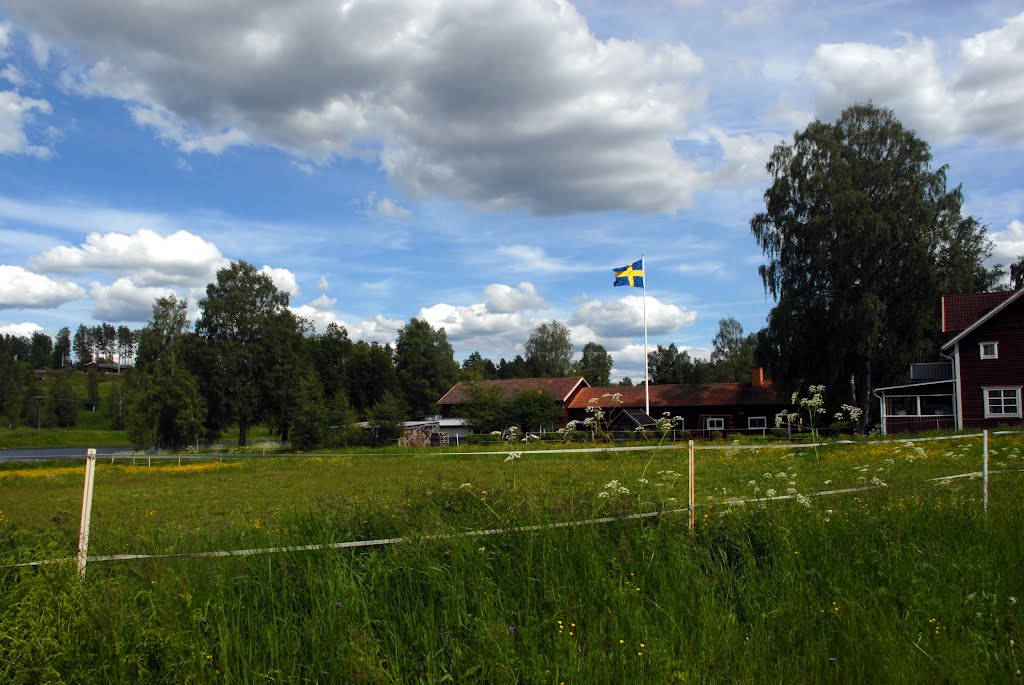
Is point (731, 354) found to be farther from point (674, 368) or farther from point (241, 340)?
point (241, 340)

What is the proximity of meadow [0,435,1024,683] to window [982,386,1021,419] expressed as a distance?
119 ft

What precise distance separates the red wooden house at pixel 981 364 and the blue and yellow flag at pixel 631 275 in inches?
749

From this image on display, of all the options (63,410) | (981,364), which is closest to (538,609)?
(981,364)

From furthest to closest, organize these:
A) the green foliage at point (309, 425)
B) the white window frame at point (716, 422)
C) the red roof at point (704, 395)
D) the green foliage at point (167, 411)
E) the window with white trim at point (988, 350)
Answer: the white window frame at point (716, 422) < the red roof at point (704, 395) < the green foliage at point (167, 411) < the green foliage at point (309, 425) < the window with white trim at point (988, 350)

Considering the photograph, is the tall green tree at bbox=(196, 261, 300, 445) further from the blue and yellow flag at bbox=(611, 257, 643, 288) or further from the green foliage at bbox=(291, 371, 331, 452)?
the blue and yellow flag at bbox=(611, 257, 643, 288)

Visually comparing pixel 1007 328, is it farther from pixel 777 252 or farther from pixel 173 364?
pixel 173 364

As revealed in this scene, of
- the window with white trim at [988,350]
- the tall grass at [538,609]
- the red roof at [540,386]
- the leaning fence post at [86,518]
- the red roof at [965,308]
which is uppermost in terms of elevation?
the red roof at [965,308]

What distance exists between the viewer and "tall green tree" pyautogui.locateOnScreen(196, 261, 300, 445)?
64.2 m

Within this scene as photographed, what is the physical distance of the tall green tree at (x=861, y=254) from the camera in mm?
42750

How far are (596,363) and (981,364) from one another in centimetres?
9042

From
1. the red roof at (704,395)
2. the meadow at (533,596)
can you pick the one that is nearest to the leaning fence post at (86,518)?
the meadow at (533,596)

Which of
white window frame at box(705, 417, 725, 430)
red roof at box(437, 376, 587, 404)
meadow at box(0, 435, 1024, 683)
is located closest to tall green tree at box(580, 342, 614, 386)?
red roof at box(437, 376, 587, 404)

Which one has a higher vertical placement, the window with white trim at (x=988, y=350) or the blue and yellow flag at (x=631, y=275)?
the blue and yellow flag at (x=631, y=275)

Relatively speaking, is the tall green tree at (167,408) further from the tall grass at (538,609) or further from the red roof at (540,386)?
the tall grass at (538,609)
